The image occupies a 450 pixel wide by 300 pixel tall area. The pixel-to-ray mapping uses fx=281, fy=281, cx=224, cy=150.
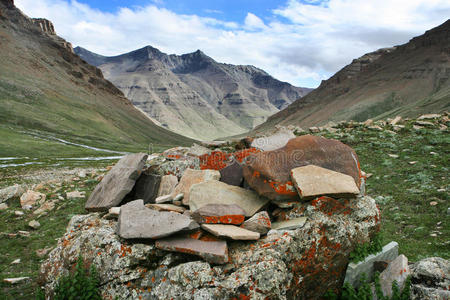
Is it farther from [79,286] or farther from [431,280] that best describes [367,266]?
[79,286]

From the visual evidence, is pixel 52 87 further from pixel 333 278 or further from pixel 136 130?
pixel 333 278

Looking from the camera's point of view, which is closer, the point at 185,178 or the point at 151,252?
the point at 151,252

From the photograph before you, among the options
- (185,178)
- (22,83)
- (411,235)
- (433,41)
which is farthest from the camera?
(433,41)

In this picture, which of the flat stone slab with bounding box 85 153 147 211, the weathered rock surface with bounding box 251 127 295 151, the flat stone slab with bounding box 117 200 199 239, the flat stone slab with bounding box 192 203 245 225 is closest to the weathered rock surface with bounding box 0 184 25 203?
the flat stone slab with bounding box 85 153 147 211

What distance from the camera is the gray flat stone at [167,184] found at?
29.5ft

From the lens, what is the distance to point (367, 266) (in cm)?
696

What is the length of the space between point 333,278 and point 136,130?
178 m

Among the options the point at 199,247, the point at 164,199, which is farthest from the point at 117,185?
the point at 199,247

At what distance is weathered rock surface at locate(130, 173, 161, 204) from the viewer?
9.00 m

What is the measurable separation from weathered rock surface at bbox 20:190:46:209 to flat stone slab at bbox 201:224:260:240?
42.9 ft

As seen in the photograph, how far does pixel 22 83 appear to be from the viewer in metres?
135

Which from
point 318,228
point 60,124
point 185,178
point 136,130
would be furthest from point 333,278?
point 136,130

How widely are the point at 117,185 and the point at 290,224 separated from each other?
5.60m

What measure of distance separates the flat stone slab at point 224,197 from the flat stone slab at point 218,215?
1.21 ft
